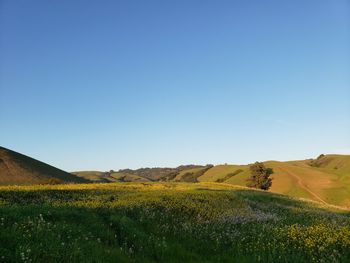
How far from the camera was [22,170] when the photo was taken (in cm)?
8850

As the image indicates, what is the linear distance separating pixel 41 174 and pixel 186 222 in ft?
253

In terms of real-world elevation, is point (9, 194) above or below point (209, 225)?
above

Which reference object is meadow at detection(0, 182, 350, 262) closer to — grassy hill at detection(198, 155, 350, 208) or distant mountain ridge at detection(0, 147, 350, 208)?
distant mountain ridge at detection(0, 147, 350, 208)

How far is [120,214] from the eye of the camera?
56.3 ft

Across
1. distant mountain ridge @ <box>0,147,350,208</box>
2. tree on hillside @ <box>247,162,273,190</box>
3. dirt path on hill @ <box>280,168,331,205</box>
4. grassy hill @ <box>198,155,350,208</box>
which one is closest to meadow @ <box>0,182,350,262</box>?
distant mountain ridge @ <box>0,147,350,208</box>

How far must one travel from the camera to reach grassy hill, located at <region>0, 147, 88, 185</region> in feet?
269

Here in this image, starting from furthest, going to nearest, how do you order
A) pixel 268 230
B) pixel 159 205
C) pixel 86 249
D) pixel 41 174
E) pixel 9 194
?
pixel 41 174
pixel 9 194
pixel 159 205
pixel 268 230
pixel 86 249

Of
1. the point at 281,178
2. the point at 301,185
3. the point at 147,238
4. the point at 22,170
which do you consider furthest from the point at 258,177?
the point at 147,238

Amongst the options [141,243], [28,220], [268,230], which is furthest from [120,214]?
[268,230]

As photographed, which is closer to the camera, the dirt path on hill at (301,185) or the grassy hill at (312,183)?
the dirt path on hill at (301,185)

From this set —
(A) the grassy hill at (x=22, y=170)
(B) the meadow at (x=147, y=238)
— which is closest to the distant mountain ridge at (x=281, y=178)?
(A) the grassy hill at (x=22, y=170)

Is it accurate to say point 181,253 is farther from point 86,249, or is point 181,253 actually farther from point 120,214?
point 120,214

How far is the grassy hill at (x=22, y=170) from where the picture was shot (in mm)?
81938

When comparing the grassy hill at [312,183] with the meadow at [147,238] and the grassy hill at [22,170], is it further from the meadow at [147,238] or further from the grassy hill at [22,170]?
the meadow at [147,238]
